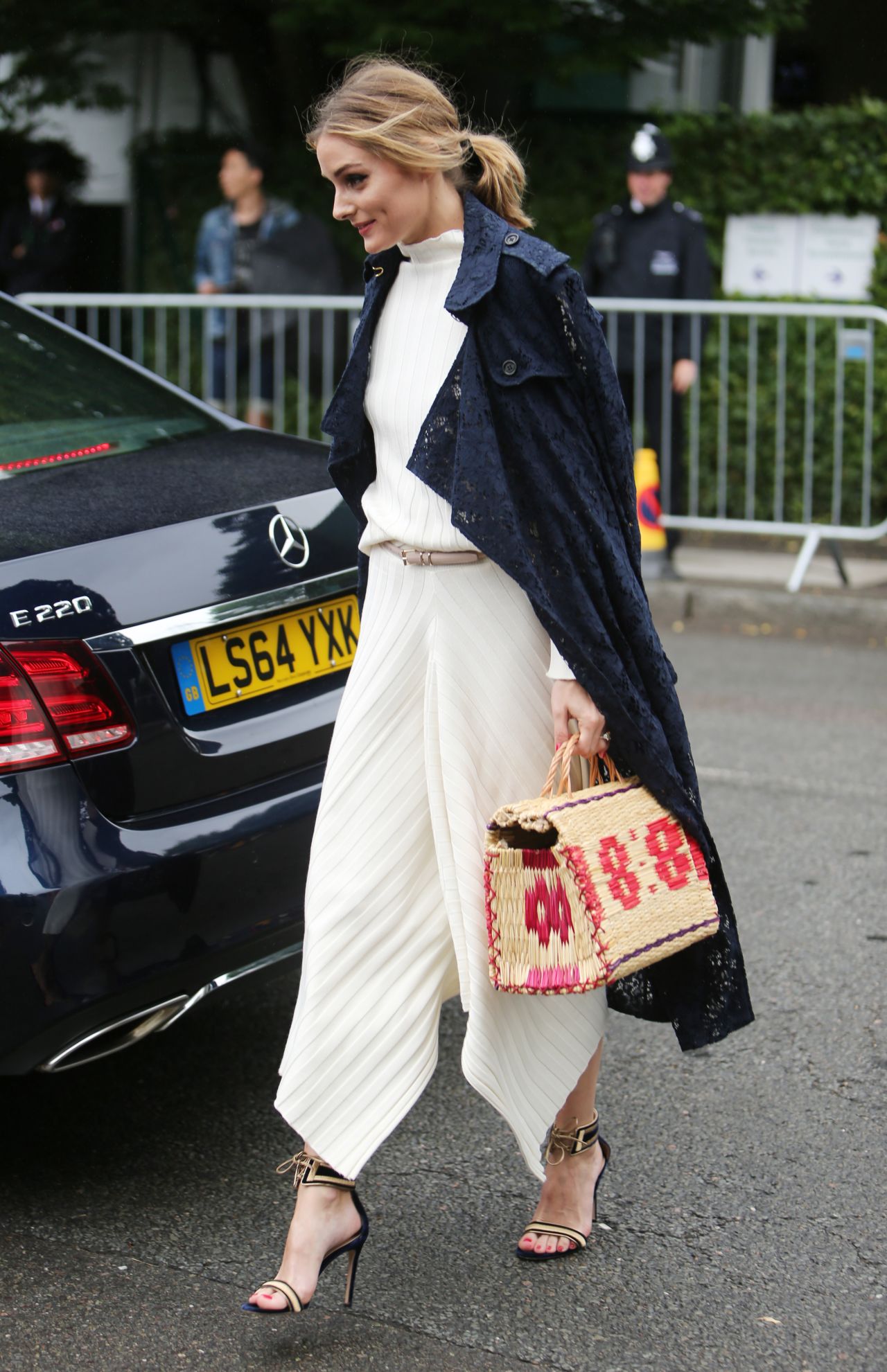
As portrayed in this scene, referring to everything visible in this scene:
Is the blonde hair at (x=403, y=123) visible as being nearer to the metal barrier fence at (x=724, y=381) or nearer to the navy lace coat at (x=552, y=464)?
the navy lace coat at (x=552, y=464)

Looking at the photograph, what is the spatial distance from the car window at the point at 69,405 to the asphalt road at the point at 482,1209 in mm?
1234

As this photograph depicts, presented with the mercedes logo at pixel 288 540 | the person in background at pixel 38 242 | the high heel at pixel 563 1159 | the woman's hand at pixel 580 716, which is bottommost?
the high heel at pixel 563 1159

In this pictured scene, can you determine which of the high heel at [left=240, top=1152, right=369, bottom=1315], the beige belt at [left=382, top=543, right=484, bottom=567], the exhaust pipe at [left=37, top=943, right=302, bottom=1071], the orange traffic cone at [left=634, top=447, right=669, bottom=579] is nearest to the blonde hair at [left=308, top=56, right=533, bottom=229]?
the beige belt at [left=382, top=543, right=484, bottom=567]

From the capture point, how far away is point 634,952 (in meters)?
2.43

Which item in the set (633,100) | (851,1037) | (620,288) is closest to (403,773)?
(851,1037)

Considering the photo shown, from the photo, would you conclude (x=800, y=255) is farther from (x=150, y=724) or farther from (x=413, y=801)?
(x=413, y=801)

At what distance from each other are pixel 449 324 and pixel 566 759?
657 mm

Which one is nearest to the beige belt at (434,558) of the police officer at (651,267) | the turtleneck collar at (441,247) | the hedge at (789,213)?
the turtleneck collar at (441,247)

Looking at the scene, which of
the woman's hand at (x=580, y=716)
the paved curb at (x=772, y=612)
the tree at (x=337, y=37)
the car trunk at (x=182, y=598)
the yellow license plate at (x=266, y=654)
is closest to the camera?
the woman's hand at (x=580, y=716)

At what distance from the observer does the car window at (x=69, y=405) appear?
3.39 m

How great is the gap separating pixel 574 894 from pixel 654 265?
6.66 meters

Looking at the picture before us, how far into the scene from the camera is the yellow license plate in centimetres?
294

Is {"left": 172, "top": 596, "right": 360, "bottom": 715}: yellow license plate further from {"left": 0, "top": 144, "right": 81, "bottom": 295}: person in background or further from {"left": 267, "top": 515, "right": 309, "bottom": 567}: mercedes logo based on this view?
{"left": 0, "top": 144, "right": 81, "bottom": 295}: person in background

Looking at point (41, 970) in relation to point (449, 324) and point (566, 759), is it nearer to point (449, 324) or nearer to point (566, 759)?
point (566, 759)
